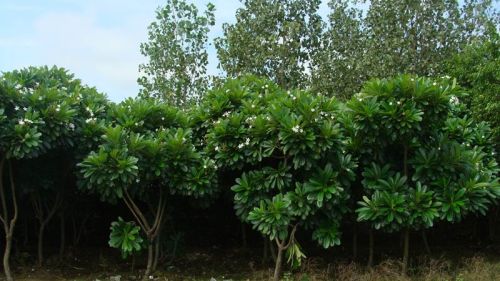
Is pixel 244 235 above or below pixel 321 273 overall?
above

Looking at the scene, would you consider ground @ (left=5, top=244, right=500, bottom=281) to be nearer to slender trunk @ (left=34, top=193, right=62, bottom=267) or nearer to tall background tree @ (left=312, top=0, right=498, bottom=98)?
slender trunk @ (left=34, top=193, right=62, bottom=267)

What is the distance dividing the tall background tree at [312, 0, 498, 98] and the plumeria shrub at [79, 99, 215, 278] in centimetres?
548

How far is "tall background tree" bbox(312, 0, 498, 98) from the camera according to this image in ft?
36.6

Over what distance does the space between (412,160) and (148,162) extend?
3133 mm

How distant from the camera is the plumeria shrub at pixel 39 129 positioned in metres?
5.95

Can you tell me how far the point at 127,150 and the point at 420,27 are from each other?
25.6 feet

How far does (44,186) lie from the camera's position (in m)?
6.85

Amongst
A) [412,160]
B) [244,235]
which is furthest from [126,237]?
[412,160]

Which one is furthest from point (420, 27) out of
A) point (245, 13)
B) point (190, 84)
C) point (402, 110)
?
point (402, 110)

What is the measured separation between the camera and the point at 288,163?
6391 mm

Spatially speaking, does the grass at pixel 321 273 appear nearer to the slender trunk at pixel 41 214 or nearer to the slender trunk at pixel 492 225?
the slender trunk at pixel 41 214

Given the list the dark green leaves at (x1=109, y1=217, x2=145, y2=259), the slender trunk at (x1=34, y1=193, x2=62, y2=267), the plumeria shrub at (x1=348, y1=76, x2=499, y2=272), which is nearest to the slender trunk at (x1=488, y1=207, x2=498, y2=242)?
the plumeria shrub at (x1=348, y1=76, x2=499, y2=272)

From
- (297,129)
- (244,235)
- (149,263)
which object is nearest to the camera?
(297,129)

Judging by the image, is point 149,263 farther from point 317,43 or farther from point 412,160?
point 317,43
